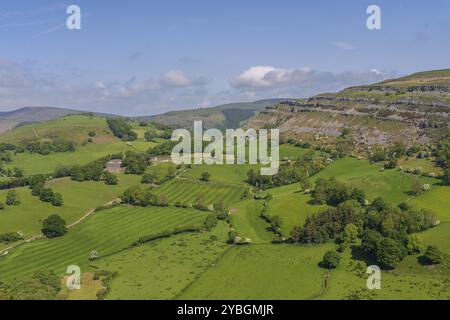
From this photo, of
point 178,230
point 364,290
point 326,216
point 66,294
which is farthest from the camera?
point 178,230

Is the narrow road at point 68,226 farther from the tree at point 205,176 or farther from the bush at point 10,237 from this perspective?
the tree at point 205,176

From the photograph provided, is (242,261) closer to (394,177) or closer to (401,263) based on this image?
(401,263)

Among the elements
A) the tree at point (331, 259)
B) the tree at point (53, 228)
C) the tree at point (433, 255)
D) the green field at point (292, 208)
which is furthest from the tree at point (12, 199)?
the tree at point (433, 255)

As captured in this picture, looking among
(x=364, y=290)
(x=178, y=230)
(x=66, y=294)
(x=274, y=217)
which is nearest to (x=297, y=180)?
(x=274, y=217)

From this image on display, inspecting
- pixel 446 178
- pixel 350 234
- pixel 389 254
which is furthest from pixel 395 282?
pixel 446 178

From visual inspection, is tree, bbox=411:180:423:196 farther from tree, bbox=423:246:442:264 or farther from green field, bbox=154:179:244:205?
green field, bbox=154:179:244:205

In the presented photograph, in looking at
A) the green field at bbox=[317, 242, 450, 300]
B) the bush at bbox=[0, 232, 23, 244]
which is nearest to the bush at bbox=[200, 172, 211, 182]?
the bush at bbox=[0, 232, 23, 244]
